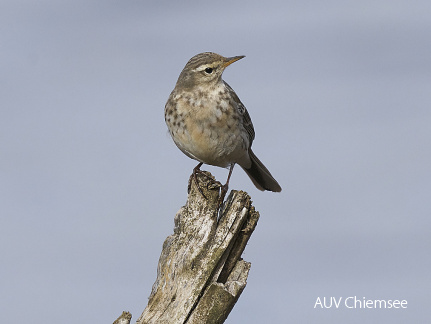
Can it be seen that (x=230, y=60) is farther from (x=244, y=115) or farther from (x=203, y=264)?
(x=203, y=264)

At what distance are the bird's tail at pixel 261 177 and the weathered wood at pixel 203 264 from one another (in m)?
3.15

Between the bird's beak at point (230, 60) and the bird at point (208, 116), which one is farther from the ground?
the bird's beak at point (230, 60)

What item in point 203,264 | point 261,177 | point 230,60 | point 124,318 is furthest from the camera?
point 261,177

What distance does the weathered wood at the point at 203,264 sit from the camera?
672 centimetres

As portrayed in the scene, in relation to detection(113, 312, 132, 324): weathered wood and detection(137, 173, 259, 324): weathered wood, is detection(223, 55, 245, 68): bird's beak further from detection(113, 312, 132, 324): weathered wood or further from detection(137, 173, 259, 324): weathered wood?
detection(113, 312, 132, 324): weathered wood

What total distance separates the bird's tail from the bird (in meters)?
0.78

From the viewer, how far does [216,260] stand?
7.02 metres

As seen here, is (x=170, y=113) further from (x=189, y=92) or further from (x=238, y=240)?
(x=238, y=240)

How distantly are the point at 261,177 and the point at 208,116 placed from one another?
200 cm

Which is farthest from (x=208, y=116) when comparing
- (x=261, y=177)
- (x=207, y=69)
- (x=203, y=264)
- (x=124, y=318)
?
(x=124, y=318)

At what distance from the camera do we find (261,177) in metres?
11.0

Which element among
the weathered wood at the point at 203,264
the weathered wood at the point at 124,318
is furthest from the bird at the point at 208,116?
the weathered wood at the point at 124,318

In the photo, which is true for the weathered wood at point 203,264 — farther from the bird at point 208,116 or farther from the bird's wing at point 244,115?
the bird's wing at point 244,115

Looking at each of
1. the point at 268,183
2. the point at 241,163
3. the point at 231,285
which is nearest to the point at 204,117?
the point at 241,163
